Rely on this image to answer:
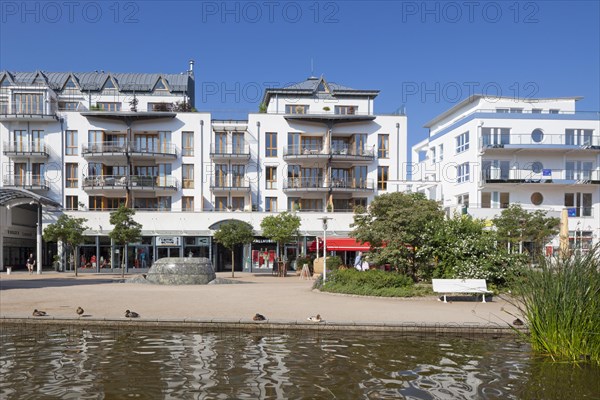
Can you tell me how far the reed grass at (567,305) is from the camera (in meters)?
9.10

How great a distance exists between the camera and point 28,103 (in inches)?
1928

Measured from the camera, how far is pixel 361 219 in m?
25.8

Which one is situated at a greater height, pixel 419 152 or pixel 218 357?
pixel 419 152

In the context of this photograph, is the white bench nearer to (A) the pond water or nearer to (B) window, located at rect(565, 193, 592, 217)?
(A) the pond water

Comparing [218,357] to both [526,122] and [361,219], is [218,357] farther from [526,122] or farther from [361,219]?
[526,122]

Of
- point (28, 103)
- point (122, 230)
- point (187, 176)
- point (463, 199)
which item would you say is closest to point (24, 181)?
point (28, 103)

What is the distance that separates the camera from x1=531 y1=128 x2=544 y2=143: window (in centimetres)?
4809

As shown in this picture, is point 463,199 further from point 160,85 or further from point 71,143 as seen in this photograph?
point 71,143

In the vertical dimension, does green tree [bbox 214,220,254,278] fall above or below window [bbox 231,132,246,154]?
below

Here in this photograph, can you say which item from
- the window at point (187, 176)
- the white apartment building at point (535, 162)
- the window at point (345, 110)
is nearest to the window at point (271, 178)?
the window at point (187, 176)

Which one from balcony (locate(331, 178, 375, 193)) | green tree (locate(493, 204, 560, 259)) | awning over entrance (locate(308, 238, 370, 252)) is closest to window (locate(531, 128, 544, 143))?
green tree (locate(493, 204, 560, 259))

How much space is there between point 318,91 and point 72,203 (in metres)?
25.3

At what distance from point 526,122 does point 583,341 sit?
139 ft

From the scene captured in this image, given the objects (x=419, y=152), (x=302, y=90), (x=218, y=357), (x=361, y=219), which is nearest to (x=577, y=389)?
(x=218, y=357)
